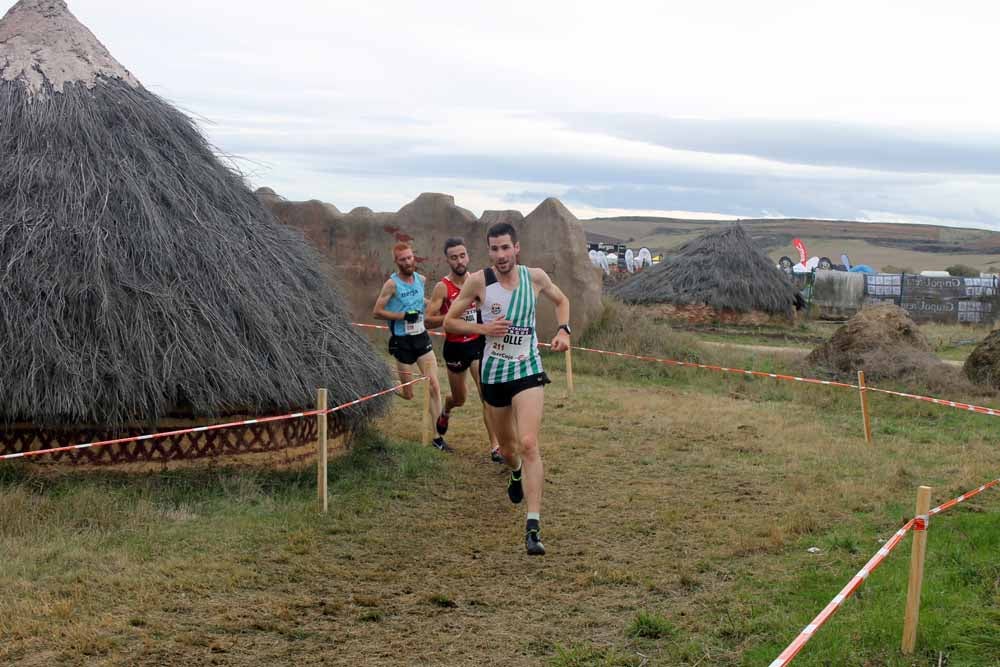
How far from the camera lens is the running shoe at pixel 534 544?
5.97 meters

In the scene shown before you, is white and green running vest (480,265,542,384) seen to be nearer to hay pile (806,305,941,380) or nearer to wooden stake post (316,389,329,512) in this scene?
wooden stake post (316,389,329,512)

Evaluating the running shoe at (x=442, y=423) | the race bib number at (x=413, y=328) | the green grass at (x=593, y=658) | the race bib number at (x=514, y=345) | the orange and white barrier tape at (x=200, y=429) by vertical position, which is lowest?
the green grass at (x=593, y=658)

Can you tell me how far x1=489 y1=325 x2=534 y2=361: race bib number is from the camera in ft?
20.5

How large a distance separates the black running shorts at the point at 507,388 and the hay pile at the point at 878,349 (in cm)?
740

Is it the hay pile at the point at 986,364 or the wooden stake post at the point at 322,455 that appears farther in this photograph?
the hay pile at the point at 986,364

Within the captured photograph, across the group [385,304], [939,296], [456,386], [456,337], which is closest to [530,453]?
[456,337]

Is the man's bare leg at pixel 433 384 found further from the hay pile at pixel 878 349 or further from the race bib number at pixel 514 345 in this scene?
the hay pile at pixel 878 349

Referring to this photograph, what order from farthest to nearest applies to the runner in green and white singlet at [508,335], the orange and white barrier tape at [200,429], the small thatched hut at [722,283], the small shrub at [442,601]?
the small thatched hut at [722,283] < the runner in green and white singlet at [508,335] < the orange and white barrier tape at [200,429] < the small shrub at [442,601]

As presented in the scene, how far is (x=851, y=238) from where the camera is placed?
8288 centimetres

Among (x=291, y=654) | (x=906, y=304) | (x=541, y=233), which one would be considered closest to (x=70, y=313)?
(x=291, y=654)

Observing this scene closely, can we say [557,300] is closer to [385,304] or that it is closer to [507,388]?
[507,388]

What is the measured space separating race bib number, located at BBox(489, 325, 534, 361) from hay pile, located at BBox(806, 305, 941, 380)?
7.45m

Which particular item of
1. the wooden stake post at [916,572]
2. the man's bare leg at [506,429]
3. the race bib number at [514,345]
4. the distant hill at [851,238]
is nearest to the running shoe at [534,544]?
the man's bare leg at [506,429]

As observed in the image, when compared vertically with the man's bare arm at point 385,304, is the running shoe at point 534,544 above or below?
below
